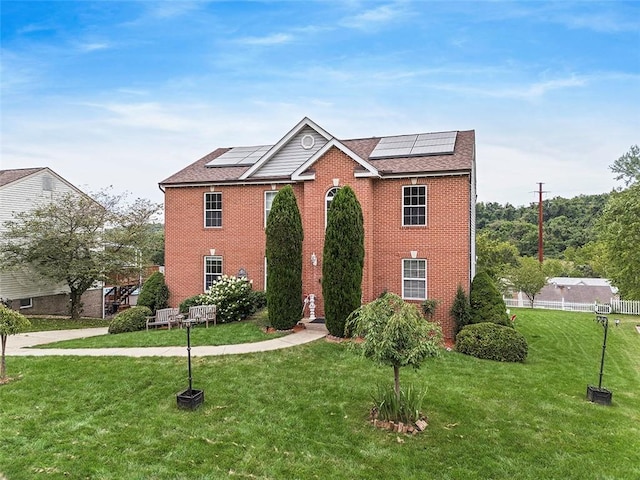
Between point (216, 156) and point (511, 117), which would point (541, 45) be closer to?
point (511, 117)

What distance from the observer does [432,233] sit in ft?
47.6

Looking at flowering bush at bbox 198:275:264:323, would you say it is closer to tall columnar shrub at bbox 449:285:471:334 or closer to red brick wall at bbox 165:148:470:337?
red brick wall at bbox 165:148:470:337

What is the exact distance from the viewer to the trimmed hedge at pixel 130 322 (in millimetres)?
14883

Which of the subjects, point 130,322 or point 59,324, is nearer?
point 130,322

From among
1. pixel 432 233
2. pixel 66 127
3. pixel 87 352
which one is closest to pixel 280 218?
pixel 432 233

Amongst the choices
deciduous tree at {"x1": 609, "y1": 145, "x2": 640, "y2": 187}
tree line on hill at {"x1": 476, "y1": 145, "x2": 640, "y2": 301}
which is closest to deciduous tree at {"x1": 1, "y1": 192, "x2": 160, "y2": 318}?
tree line on hill at {"x1": 476, "y1": 145, "x2": 640, "y2": 301}

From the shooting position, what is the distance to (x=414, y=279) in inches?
585

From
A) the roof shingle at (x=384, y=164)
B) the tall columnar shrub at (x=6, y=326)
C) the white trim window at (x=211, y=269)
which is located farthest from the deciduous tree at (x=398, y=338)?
the white trim window at (x=211, y=269)

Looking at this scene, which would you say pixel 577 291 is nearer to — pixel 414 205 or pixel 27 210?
pixel 414 205

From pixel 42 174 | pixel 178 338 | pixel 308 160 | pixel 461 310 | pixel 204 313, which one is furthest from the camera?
pixel 42 174

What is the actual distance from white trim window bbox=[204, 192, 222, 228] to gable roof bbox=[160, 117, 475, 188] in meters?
0.66

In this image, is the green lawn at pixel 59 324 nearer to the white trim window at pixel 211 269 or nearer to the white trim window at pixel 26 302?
the white trim window at pixel 26 302

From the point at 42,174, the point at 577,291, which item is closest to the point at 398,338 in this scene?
the point at 42,174

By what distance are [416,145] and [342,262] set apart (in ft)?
22.8
